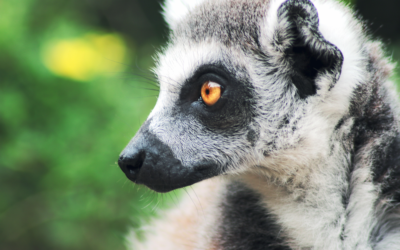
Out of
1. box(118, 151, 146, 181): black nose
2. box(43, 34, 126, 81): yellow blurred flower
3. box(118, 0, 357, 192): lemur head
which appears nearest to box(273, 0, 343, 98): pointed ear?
box(118, 0, 357, 192): lemur head

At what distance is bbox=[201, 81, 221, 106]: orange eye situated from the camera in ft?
5.87

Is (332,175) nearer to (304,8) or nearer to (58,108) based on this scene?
(304,8)

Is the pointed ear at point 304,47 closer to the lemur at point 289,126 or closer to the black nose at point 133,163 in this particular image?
the lemur at point 289,126

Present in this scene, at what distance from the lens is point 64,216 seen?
325 cm

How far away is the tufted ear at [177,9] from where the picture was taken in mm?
2338

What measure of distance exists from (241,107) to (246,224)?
71 cm

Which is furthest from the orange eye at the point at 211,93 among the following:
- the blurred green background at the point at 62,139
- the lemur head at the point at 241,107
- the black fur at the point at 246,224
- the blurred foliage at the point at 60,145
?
the blurred foliage at the point at 60,145

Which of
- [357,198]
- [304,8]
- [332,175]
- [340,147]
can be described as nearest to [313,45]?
[304,8]

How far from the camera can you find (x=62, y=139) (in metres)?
3.42

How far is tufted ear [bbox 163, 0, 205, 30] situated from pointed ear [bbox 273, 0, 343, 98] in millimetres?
768

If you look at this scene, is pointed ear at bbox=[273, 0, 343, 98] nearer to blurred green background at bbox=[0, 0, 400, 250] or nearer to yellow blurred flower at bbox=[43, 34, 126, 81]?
blurred green background at bbox=[0, 0, 400, 250]

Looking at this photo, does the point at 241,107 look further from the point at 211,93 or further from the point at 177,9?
the point at 177,9

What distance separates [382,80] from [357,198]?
67 centimetres

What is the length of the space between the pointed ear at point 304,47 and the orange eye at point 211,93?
351mm
